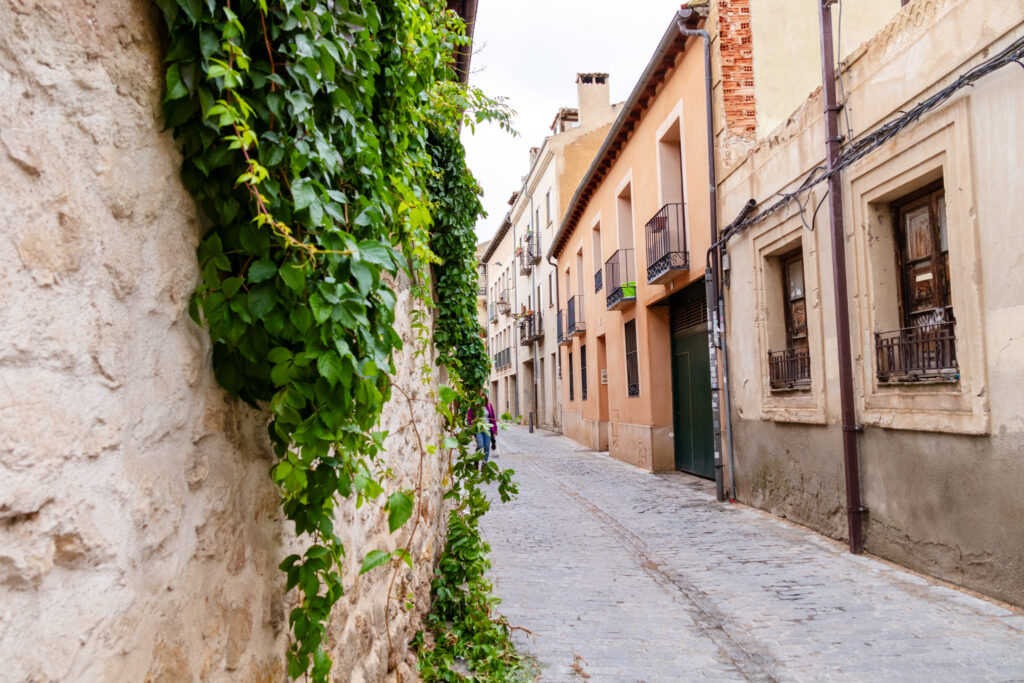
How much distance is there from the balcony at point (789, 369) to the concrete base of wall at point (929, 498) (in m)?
0.50

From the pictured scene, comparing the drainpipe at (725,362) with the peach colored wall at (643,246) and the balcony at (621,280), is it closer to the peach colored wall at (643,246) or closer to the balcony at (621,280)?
the peach colored wall at (643,246)

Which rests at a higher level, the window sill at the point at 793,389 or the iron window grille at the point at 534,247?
the iron window grille at the point at 534,247

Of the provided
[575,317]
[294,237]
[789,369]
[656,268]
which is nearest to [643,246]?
[656,268]

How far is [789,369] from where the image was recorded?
8555mm

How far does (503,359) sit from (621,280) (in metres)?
26.2

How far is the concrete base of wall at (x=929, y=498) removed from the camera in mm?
4945

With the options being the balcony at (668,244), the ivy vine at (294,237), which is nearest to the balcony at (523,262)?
the balcony at (668,244)

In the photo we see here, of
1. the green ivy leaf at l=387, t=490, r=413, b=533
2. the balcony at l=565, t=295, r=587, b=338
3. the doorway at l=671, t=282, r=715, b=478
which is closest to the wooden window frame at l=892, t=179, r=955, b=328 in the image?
the doorway at l=671, t=282, r=715, b=478

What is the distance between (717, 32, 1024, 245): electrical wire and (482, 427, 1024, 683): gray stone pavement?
3.45 m

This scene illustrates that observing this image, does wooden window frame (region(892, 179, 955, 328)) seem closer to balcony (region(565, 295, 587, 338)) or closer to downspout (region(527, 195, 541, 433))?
balcony (region(565, 295, 587, 338))

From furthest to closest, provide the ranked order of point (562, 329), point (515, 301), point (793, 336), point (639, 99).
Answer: point (515, 301), point (562, 329), point (639, 99), point (793, 336)

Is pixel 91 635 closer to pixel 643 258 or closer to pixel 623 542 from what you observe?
pixel 623 542

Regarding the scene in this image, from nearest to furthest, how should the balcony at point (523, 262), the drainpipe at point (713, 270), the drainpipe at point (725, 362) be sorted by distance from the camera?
the drainpipe at point (725, 362) → the drainpipe at point (713, 270) → the balcony at point (523, 262)

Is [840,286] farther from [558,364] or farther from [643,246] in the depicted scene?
[558,364]
